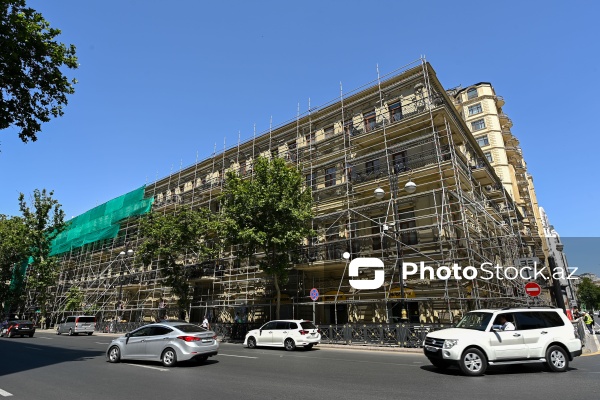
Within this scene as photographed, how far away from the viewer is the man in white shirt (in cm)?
927

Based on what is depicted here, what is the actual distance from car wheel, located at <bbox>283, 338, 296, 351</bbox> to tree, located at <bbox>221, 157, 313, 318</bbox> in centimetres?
326

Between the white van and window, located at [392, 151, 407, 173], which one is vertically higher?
window, located at [392, 151, 407, 173]

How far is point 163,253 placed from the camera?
2448cm

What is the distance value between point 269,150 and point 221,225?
956 cm

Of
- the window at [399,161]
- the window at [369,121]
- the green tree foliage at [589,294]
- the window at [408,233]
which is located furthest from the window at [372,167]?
the green tree foliage at [589,294]

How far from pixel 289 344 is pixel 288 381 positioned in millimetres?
8116

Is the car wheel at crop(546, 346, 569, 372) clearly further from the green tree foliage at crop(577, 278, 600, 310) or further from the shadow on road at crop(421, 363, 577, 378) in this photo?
the green tree foliage at crop(577, 278, 600, 310)

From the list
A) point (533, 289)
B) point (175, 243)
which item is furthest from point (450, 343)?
point (175, 243)

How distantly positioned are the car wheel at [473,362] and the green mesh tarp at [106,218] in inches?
1313

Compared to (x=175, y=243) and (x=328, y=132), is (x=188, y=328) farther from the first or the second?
(x=328, y=132)

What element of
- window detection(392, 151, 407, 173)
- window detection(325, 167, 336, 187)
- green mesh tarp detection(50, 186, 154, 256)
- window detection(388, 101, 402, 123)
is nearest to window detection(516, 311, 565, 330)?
window detection(392, 151, 407, 173)

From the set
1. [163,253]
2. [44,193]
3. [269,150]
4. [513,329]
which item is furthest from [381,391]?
[44,193]

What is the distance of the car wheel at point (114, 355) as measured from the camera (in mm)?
11828

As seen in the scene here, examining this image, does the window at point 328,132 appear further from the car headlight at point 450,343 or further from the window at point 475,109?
the window at point 475,109
